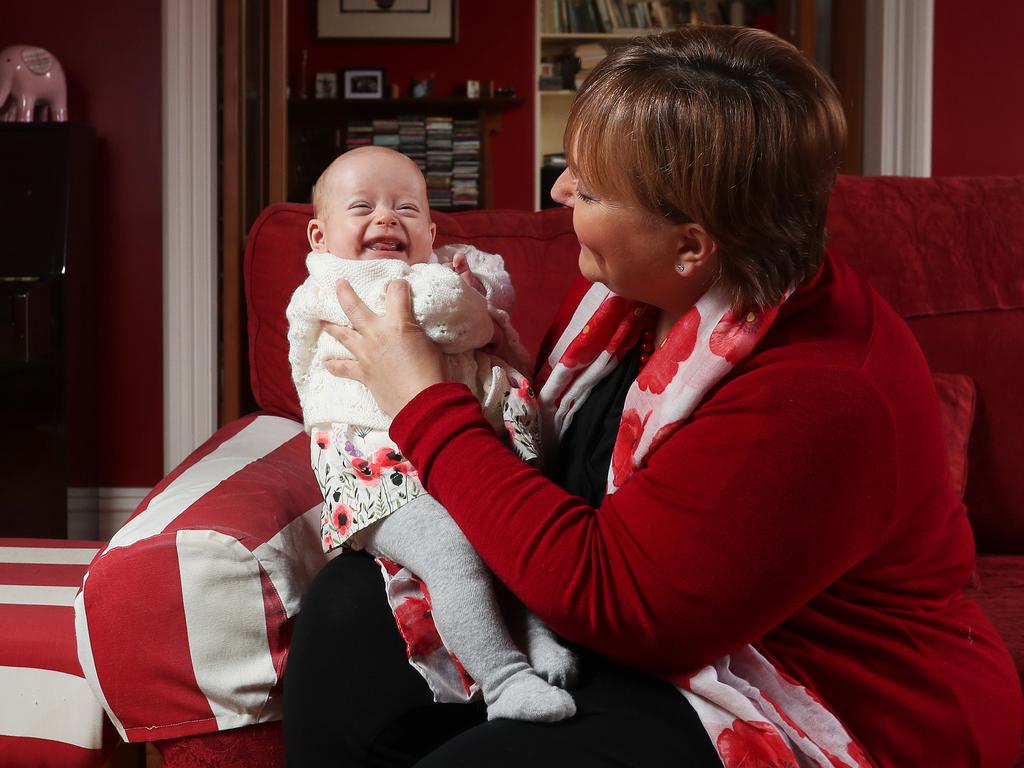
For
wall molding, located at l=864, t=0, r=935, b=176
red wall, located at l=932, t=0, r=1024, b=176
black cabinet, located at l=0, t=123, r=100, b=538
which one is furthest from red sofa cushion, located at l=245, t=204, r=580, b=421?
red wall, located at l=932, t=0, r=1024, b=176

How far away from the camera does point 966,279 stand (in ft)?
5.91

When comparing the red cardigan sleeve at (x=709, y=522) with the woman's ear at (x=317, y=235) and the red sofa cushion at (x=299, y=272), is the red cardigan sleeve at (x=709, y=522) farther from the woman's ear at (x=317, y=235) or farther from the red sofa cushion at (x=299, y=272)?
the red sofa cushion at (x=299, y=272)


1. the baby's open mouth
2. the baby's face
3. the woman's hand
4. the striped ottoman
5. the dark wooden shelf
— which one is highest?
the dark wooden shelf

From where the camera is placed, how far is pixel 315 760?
1.02 meters

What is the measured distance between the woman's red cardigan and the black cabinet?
88.6 inches

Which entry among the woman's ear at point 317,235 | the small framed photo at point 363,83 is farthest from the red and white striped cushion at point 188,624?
the small framed photo at point 363,83

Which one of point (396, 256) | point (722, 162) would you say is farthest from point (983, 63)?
point (722, 162)

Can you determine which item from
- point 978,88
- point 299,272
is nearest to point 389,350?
point 299,272

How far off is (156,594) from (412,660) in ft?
1.01

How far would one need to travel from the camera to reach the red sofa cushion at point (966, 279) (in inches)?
67.6

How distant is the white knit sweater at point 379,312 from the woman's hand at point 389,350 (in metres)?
0.03

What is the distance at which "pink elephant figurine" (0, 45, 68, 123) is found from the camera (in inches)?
119

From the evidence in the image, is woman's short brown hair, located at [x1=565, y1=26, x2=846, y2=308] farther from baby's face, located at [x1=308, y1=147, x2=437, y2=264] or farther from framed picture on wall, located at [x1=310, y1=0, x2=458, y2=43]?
framed picture on wall, located at [x1=310, y1=0, x2=458, y2=43]

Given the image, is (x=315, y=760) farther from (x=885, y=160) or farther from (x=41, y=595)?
(x=885, y=160)
